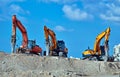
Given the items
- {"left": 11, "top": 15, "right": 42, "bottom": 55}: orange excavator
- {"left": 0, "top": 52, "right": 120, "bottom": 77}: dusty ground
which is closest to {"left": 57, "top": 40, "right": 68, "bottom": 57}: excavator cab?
{"left": 11, "top": 15, "right": 42, "bottom": 55}: orange excavator

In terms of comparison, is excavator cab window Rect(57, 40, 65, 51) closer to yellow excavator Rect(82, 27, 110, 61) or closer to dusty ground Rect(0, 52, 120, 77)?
yellow excavator Rect(82, 27, 110, 61)

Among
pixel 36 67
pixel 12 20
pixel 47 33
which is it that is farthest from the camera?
pixel 47 33

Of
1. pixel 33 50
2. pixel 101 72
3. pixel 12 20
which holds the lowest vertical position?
pixel 101 72

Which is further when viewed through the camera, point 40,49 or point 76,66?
point 40,49

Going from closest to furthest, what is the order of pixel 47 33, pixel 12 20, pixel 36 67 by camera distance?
pixel 36 67 < pixel 12 20 < pixel 47 33

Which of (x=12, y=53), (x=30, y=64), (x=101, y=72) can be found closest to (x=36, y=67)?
(x=30, y=64)

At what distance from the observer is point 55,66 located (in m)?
50.4

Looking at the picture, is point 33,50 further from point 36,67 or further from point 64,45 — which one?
point 36,67

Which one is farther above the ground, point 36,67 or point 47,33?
point 47,33

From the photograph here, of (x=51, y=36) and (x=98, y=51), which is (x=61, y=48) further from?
(x=98, y=51)

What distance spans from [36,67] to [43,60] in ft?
5.70

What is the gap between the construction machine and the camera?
59.9 m

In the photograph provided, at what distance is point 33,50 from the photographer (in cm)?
5816

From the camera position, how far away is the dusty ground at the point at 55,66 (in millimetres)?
47250
